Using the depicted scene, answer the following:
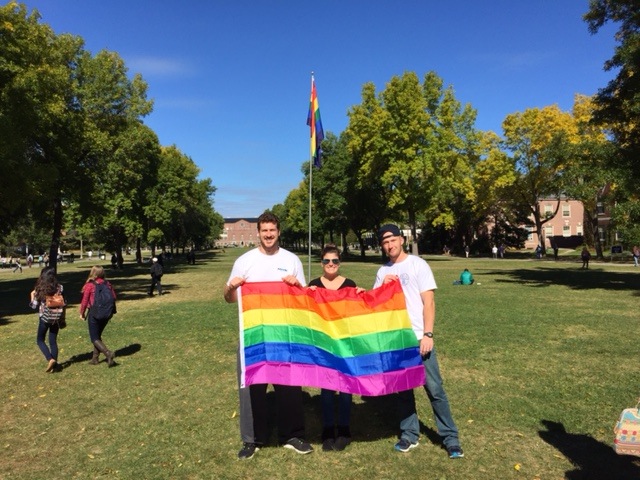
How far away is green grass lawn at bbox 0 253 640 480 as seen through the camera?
15.8 feet

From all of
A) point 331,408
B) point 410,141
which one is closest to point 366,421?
point 331,408

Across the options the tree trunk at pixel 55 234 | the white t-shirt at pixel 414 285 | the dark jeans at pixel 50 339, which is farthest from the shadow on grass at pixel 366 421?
the tree trunk at pixel 55 234

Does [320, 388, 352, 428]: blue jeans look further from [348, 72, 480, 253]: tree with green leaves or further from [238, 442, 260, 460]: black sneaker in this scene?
[348, 72, 480, 253]: tree with green leaves

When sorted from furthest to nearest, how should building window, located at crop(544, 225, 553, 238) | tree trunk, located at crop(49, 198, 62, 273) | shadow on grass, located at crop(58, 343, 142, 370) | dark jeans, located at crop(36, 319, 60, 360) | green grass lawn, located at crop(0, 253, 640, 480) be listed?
building window, located at crop(544, 225, 553, 238) < tree trunk, located at crop(49, 198, 62, 273) < shadow on grass, located at crop(58, 343, 142, 370) < dark jeans, located at crop(36, 319, 60, 360) < green grass lawn, located at crop(0, 253, 640, 480)

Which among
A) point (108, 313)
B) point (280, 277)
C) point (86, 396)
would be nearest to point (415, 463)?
point (280, 277)

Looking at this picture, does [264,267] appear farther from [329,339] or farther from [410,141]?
[410,141]

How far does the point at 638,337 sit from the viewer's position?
1054 centimetres

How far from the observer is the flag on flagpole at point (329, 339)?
16.1 feet

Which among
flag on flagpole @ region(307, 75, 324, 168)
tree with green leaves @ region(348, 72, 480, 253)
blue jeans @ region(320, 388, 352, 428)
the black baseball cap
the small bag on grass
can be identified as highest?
tree with green leaves @ region(348, 72, 480, 253)

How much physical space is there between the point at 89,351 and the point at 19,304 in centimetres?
1206

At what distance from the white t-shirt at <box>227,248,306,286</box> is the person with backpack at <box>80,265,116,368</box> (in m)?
5.07

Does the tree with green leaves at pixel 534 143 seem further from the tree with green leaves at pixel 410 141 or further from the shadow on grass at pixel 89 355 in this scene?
the shadow on grass at pixel 89 355

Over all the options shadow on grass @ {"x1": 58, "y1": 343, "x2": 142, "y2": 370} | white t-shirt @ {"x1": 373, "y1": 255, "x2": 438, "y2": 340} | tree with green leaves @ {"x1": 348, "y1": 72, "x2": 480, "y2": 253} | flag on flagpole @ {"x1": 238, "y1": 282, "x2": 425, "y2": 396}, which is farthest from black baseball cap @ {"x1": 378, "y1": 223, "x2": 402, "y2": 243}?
tree with green leaves @ {"x1": 348, "y1": 72, "x2": 480, "y2": 253}

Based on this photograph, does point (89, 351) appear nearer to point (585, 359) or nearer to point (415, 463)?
point (415, 463)
